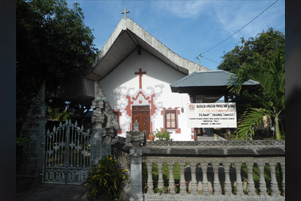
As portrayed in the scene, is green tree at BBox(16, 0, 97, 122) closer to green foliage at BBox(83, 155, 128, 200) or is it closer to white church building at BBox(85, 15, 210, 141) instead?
white church building at BBox(85, 15, 210, 141)

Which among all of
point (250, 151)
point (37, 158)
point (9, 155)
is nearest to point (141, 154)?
point (250, 151)

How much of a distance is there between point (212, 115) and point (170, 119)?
629 centimetres

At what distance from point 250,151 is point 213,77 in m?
3.20

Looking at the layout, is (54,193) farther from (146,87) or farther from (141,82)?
(141,82)

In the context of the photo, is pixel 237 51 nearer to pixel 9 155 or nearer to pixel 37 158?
pixel 37 158

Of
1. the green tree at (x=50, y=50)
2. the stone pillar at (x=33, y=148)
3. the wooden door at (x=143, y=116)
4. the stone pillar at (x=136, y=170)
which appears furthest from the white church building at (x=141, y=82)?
the stone pillar at (x=136, y=170)

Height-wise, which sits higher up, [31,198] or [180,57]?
[180,57]

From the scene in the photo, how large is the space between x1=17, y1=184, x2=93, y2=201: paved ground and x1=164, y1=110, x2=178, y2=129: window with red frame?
21.9ft

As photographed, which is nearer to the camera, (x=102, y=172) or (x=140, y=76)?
(x=102, y=172)

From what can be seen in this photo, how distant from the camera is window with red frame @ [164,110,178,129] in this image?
1121 centimetres

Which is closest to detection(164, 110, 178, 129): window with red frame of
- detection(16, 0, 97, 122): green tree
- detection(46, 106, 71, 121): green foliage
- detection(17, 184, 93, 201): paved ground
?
detection(16, 0, 97, 122): green tree

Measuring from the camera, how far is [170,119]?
1131 cm

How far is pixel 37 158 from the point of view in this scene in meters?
5.97

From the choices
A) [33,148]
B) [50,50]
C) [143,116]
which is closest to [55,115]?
[50,50]
